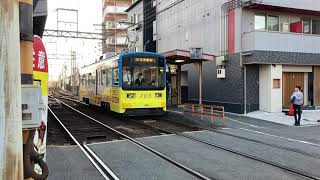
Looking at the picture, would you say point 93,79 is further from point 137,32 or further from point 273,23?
point 137,32

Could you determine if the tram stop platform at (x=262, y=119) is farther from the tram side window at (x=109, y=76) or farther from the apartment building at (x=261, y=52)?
the tram side window at (x=109, y=76)

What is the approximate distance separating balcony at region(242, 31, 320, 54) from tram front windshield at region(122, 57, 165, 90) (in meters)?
5.61

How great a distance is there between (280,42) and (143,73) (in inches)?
334

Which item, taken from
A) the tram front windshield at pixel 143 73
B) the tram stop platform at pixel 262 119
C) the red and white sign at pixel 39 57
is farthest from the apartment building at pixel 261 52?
the red and white sign at pixel 39 57

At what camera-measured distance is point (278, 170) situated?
8664 millimetres

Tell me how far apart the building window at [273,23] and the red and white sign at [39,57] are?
22.2 m

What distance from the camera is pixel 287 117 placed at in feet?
68.8

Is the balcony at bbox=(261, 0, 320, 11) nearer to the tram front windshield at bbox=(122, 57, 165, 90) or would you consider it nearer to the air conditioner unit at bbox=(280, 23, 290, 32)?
the air conditioner unit at bbox=(280, 23, 290, 32)

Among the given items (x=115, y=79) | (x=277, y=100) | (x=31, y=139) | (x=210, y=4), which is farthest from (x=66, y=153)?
(x=210, y=4)

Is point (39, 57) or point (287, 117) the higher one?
point (39, 57)

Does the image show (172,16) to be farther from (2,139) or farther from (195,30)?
(2,139)

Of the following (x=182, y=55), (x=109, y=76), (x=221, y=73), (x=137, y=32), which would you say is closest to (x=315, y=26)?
(x=221, y=73)

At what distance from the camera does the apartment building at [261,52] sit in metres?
22.9

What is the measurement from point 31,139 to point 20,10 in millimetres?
929
